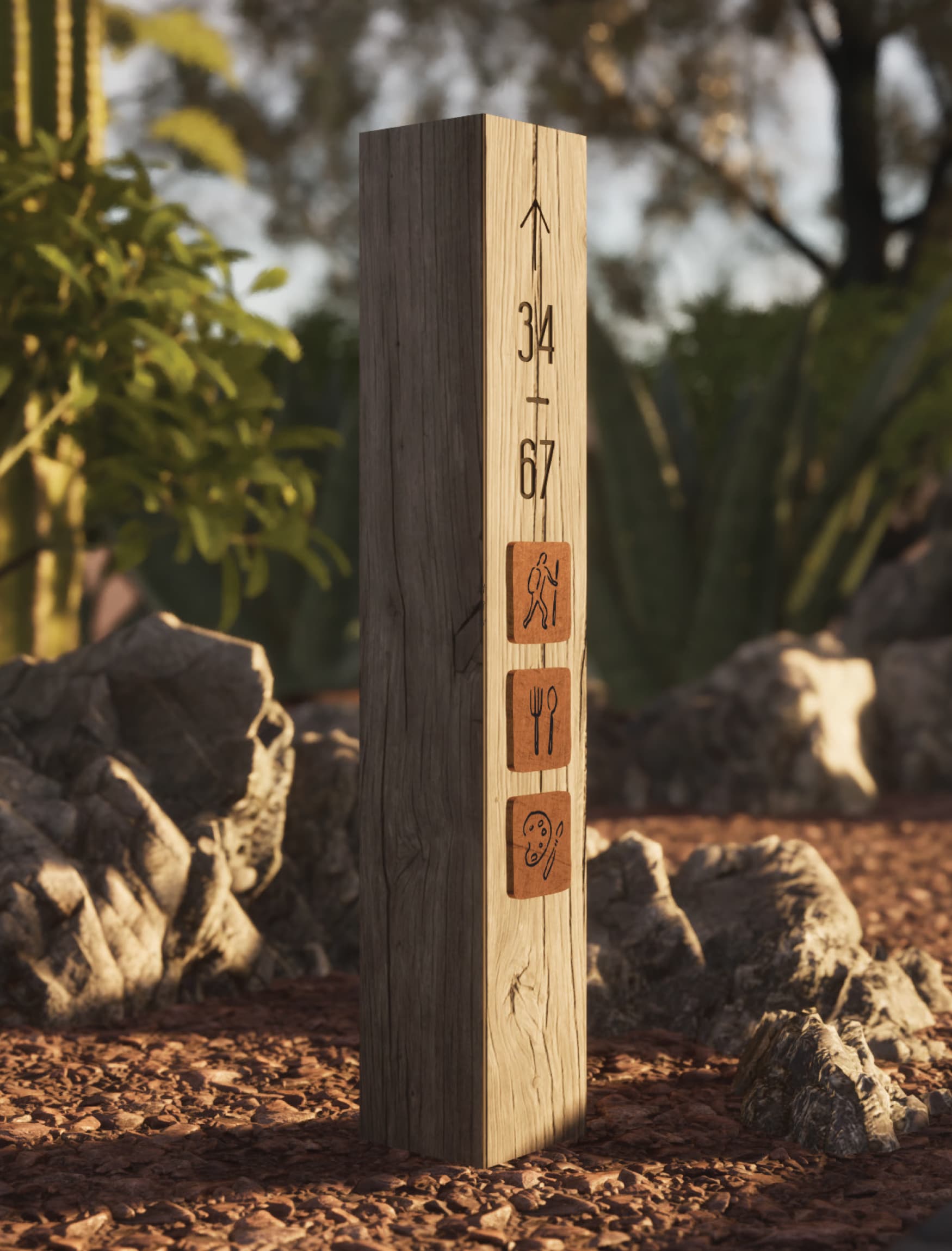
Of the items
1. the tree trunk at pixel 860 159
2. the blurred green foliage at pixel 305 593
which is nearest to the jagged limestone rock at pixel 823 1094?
the blurred green foliage at pixel 305 593

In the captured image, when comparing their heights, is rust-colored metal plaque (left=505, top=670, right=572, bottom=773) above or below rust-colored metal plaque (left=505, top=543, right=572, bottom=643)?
below

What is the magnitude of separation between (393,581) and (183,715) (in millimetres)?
1315

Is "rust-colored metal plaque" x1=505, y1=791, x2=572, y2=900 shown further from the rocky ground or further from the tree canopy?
the tree canopy

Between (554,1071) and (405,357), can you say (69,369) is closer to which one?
(405,357)

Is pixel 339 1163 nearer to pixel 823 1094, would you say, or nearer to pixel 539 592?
pixel 823 1094

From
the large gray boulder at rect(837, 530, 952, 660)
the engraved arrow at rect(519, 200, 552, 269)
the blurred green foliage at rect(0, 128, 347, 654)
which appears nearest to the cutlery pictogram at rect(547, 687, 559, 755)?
the engraved arrow at rect(519, 200, 552, 269)

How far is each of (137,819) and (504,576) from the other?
1353 mm

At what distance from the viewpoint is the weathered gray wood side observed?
8.53 feet

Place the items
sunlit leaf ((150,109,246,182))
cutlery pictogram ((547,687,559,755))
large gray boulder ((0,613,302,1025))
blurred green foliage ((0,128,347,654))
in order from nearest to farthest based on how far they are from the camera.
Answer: cutlery pictogram ((547,687,559,755)), large gray boulder ((0,613,302,1025)), blurred green foliage ((0,128,347,654)), sunlit leaf ((150,109,246,182))

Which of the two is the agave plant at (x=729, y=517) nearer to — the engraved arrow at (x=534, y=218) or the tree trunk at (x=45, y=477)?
the tree trunk at (x=45, y=477)

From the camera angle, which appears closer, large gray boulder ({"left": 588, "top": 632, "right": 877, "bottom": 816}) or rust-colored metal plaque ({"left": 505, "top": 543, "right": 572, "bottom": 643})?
rust-colored metal plaque ({"left": 505, "top": 543, "right": 572, "bottom": 643})

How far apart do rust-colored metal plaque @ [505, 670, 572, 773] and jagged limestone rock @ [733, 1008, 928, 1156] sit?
0.73 metres

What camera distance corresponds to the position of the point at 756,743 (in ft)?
19.8

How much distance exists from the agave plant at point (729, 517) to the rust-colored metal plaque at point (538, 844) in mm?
4230
